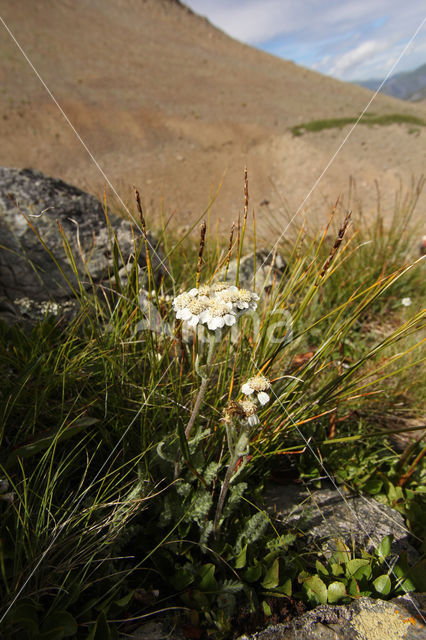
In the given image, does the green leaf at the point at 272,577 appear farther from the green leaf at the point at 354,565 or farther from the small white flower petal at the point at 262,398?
the small white flower petal at the point at 262,398

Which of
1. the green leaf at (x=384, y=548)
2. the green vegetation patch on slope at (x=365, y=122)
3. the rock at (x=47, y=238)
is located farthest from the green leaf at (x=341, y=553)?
the green vegetation patch on slope at (x=365, y=122)

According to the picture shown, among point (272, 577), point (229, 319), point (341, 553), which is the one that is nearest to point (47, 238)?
point (229, 319)

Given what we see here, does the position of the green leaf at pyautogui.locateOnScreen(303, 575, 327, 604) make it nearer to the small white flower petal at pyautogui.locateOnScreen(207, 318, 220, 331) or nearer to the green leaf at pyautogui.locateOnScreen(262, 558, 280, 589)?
the green leaf at pyautogui.locateOnScreen(262, 558, 280, 589)

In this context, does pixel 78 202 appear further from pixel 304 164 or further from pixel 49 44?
pixel 49 44

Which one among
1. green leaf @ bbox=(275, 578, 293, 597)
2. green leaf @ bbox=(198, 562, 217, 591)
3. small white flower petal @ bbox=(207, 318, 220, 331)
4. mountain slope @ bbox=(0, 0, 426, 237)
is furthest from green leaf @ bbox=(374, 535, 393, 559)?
mountain slope @ bbox=(0, 0, 426, 237)

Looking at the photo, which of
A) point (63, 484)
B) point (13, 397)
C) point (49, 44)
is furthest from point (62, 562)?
point (49, 44)

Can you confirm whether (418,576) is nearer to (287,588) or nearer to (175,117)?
(287,588)
